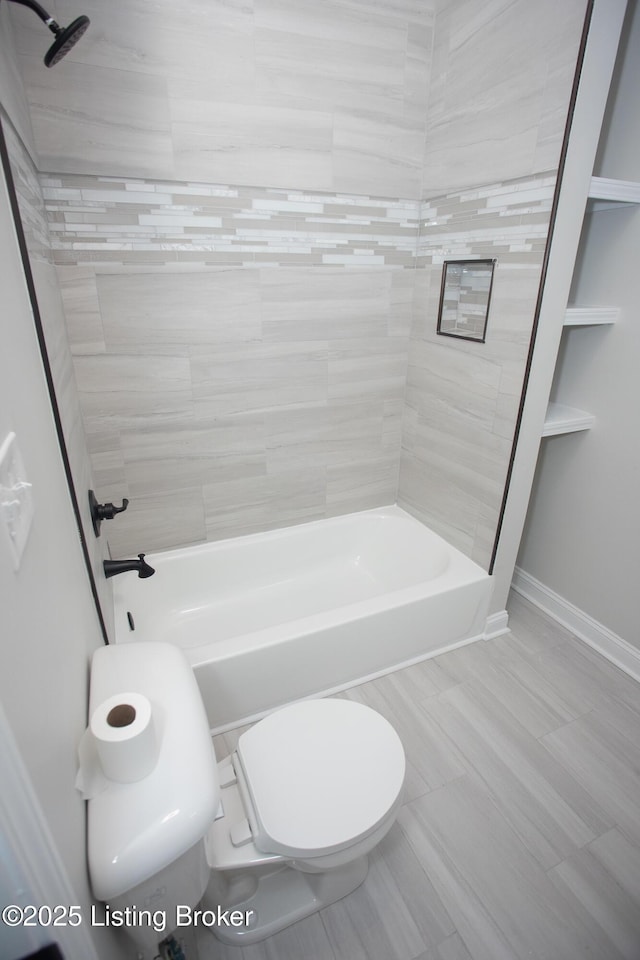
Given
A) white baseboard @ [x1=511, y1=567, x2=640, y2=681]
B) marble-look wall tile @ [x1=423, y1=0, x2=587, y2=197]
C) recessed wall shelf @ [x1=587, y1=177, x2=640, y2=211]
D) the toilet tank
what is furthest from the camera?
white baseboard @ [x1=511, y1=567, x2=640, y2=681]

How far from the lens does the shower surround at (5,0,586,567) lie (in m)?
1.55

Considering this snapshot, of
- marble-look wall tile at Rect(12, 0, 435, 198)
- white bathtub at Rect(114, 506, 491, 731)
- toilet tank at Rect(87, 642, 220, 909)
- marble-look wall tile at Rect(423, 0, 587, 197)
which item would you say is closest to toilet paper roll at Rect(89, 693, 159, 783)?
toilet tank at Rect(87, 642, 220, 909)

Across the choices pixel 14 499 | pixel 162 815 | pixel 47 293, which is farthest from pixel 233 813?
pixel 47 293

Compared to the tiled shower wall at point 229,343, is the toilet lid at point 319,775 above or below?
below

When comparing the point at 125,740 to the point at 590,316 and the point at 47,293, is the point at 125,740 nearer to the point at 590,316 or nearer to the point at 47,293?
the point at 47,293

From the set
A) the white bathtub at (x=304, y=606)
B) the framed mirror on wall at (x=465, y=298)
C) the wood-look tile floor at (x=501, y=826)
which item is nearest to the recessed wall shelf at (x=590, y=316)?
the framed mirror on wall at (x=465, y=298)

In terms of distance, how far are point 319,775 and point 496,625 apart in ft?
4.28

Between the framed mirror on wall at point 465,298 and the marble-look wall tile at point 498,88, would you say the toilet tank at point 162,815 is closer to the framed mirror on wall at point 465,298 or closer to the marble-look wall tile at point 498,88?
the framed mirror on wall at point 465,298

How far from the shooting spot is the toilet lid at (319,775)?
40.8 inches

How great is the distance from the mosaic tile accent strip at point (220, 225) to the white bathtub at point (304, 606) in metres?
1.27

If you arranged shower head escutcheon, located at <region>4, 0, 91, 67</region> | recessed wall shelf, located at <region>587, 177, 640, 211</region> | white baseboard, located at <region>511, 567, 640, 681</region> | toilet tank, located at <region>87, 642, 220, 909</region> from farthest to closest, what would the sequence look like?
white baseboard, located at <region>511, 567, 640, 681</region>, recessed wall shelf, located at <region>587, 177, 640, 211</region>, shower head escutcheon, located at <region>4, 0, 91, 67</region>, toilet tank, located at <region>87, 642, 220, 909</region>

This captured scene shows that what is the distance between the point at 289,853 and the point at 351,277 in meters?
2.03

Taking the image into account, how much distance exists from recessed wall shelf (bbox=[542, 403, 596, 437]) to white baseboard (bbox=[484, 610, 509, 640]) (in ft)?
2.78

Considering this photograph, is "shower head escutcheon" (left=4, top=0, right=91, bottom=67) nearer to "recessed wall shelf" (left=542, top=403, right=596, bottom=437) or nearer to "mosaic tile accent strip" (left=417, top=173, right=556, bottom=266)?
"mosaic tile accent strip" (left=417, top=173, right=556, bottom=266)
